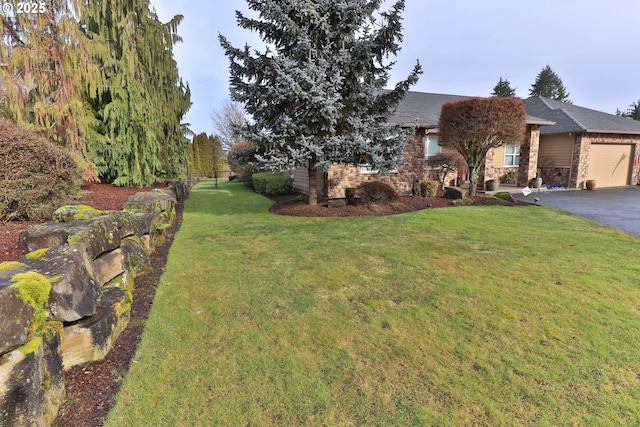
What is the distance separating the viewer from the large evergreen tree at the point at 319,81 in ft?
26.0

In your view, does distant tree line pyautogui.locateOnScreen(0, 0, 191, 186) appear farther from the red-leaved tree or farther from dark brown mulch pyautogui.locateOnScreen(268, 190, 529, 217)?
the red-leaved tree

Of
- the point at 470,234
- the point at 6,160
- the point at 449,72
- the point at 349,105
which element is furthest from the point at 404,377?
the point at 449,72

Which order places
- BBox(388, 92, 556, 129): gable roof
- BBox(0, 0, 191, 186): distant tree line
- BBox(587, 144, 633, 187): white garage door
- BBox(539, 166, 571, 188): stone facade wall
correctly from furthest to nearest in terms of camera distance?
BBox(587, 144, 633, 187): white garage door
BBox(539, 166, 571, 188): stone facade wall
BBox(388, 92, 556, 129): gable roof
BBox(0, 0, 191, 186): distant tree line

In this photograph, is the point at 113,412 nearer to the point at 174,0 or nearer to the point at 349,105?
the point at 349,105

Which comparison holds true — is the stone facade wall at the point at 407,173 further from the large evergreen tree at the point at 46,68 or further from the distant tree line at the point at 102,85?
the large evergreen tree at the point at 46,68

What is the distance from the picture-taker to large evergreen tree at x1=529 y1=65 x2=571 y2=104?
1818 inches

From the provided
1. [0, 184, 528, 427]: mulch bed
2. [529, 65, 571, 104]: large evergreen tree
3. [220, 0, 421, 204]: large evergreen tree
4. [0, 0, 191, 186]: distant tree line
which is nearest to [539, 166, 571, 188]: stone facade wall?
[220, 0, 421, 204]: large evergreen tree

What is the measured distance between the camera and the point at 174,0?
916cm

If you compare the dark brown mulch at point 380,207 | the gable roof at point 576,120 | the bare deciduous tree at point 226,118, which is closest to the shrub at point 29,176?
the dark brown mulch at point 380,207

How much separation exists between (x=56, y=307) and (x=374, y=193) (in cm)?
850

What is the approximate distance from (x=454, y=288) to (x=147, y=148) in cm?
1037

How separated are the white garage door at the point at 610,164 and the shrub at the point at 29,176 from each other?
67.3 ft

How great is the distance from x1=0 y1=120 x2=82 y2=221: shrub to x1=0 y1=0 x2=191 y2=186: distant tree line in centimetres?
221

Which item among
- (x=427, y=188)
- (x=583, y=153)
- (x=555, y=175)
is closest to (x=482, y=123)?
(x=427, y=188)
